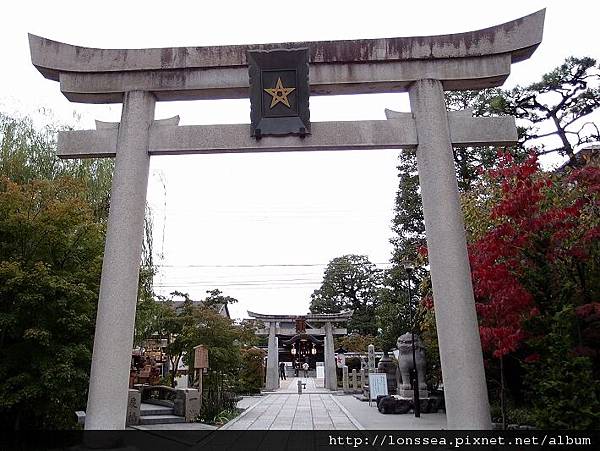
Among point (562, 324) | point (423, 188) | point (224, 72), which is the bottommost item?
point (562, 324)

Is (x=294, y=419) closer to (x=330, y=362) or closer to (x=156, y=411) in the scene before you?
(x=156, y=411)

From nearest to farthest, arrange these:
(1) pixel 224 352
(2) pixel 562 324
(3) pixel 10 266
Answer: (2) pixel 562 324, (3) pixel 10 266, (1) pixel 224 352

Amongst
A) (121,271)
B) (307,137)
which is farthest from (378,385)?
(121,271)

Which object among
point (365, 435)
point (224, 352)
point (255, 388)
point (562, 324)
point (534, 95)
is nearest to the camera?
point (562, 324)

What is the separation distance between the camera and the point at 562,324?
6301 mm

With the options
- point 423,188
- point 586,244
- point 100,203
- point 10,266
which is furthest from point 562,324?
point 100,203

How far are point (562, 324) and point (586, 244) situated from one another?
7.17 ft

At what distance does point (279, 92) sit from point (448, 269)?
4.02 m

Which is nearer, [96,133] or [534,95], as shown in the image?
[96,133]

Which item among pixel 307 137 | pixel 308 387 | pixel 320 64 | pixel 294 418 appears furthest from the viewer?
pixel 308 387

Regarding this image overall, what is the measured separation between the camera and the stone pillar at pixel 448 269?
650 centimetres

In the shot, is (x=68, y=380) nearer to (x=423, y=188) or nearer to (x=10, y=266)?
(x=10, y=266)

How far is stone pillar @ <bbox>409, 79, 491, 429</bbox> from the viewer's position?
21.3ft

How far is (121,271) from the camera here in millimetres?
7059
